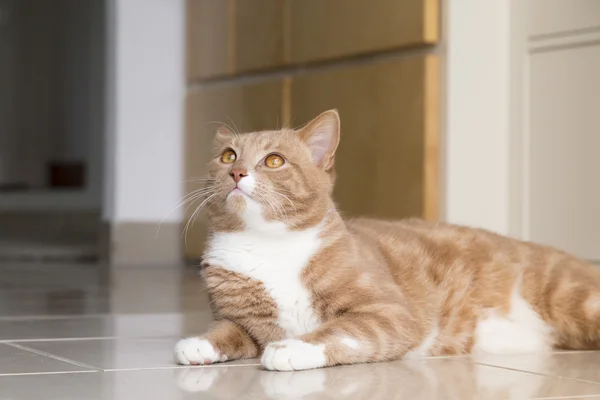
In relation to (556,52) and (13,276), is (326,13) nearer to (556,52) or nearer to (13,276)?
(556,52)

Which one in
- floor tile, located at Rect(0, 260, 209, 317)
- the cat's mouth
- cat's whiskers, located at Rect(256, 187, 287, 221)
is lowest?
floor tile, located at Rect(0, 260, 209, 317)

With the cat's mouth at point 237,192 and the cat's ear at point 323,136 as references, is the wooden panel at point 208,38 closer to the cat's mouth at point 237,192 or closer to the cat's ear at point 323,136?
the cat's ear at point 323,136

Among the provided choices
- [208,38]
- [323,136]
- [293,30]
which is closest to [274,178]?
[323,136]

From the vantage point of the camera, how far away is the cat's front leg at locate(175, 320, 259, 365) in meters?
1.89

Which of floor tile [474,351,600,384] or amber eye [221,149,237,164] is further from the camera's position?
amber eye [221,149,237,164]

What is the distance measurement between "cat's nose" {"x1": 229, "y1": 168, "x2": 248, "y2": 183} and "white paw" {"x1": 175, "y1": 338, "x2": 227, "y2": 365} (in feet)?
1.01

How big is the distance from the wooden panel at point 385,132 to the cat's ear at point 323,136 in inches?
54.7

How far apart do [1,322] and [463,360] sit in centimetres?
124

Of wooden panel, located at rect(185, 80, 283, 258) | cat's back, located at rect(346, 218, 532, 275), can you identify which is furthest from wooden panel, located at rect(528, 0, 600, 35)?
wooden panel, located at rect(185, 80, 283, 258)

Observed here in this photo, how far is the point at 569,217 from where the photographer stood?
315cm

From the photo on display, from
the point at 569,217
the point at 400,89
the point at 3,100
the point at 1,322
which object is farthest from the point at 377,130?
the point at 3,100

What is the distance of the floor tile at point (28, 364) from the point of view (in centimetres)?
180

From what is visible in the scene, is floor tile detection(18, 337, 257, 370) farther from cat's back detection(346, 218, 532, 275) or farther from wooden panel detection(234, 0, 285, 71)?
wooden panel detection(234, 0, 285, 71)

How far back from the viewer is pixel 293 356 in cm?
177
